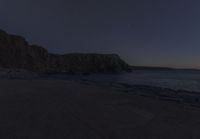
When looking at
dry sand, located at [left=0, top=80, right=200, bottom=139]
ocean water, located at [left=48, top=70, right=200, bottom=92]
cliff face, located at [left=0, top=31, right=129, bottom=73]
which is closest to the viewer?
dry sand, located at [left=0, top=80, right=200, bottom=139]

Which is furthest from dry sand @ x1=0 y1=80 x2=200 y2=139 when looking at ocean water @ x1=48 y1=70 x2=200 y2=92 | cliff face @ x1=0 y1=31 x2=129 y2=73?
cliff face @ x1=0 y1=31 x2=129 y2=73

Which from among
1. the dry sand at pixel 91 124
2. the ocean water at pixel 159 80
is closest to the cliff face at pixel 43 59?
the ocean water at pixel 159 80

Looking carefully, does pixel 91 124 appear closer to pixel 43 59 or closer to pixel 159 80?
pixel 159 80

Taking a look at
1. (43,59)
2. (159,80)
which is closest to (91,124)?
(159,80)

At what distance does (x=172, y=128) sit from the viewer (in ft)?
16.7

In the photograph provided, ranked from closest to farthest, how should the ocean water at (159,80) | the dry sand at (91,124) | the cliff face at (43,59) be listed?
the dry sand at (91,124), the ocean water at (159,80), the cliff face at (43,59)

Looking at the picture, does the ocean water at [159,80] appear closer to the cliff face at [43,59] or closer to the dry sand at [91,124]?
the dry sand at [91,124]

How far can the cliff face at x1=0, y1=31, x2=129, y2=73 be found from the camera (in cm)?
7862

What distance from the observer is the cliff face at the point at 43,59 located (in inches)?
3095

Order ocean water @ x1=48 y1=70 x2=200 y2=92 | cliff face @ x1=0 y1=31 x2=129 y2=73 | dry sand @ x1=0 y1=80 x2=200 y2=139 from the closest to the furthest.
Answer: dry sand @ x1=0 y1=80 x2=200 y2=139
ocean water @ x1=48 y1=70 x2=200 y2=92
cliff face @ x1=0 y1=31 x2=129 y2=73

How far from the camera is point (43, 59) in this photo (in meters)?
101

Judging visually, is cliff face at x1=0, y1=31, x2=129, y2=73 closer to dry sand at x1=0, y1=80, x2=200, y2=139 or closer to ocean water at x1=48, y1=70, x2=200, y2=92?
ocean water at x1=48, y1=70, x2=200, y2=92

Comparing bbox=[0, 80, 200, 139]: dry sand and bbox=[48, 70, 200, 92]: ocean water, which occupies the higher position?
bbox=[0, 80, 200, 139]: dry sand

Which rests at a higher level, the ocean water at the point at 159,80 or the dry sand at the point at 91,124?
the dry sand at the point at 91,124
